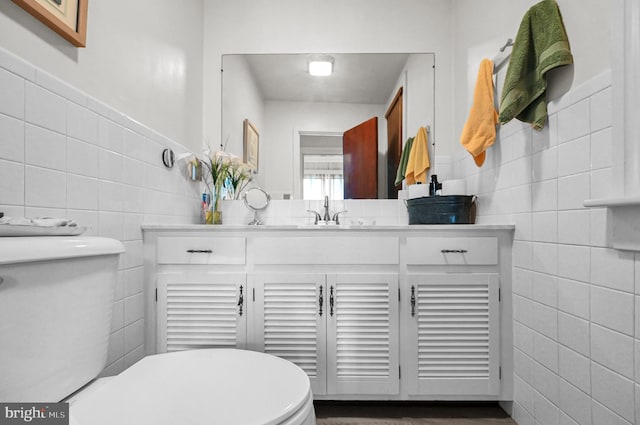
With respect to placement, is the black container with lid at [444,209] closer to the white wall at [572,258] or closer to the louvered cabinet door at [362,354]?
the white wall at [572,258]

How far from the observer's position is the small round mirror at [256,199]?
6.44 feet

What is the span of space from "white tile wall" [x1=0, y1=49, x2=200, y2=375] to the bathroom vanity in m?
0.11

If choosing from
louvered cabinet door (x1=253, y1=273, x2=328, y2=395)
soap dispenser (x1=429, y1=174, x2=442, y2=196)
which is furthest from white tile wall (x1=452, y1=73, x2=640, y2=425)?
louvered cabinet door (x1=253, y1=273, x2=328, y2=395)

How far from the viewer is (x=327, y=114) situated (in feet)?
6.72

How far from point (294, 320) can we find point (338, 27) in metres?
1.70

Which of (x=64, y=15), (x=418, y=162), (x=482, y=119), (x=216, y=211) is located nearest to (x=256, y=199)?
(x=216, y=211)

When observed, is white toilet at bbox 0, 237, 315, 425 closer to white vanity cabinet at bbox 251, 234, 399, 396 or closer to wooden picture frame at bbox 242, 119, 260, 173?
white vanity cabinet at bbox 251, 234, 399, 396

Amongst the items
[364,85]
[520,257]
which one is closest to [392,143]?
[364,85]

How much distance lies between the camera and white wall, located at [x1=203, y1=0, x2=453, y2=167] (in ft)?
6.74

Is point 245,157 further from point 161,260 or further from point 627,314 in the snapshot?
point 627,314

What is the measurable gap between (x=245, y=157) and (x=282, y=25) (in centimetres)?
83

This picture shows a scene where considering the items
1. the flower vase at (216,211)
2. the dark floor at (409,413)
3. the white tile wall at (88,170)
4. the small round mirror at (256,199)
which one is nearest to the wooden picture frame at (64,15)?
the white tile wall at (88,170)

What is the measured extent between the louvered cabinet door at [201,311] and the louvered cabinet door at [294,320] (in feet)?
0.26

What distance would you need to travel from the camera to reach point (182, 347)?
4.74 ft
